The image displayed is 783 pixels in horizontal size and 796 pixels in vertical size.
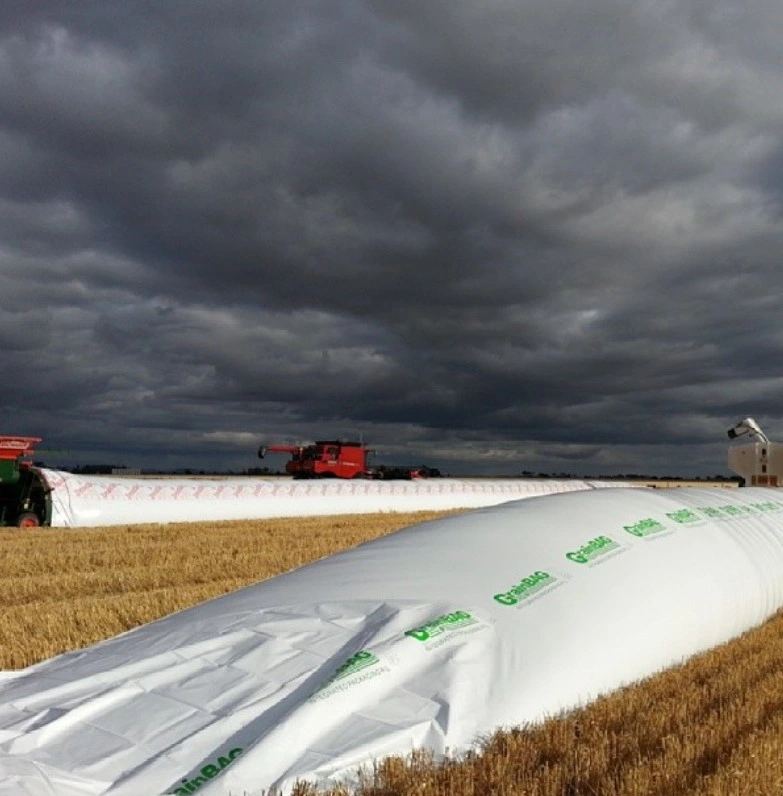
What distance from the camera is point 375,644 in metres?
3.93

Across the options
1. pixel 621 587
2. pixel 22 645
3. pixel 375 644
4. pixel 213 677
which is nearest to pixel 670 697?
pixel 621 587

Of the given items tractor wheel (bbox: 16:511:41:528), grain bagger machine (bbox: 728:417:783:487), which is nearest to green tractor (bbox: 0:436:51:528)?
tractor wheel (bbox: 16:511:41:528)

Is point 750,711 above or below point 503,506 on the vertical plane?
below

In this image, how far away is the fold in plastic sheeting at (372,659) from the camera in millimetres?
3320

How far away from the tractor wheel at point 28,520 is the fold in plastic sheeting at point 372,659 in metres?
15.6

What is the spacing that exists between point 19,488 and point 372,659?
18.4 meters

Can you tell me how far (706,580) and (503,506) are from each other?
63.4 inches

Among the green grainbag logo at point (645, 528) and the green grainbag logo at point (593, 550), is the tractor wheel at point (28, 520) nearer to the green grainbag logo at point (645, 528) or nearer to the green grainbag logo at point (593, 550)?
the green grainbag logo at point (645, 528)

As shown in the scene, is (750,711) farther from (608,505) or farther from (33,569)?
(33,569)

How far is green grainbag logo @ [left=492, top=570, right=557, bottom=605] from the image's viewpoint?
181 inches

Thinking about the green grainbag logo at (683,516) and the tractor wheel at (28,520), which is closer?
the green grainbag logo at (683,516)

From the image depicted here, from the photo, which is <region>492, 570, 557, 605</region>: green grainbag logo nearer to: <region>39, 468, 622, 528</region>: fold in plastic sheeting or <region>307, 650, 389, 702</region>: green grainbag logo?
<region>307, 650, 389, 702</region>: green grainbag logo

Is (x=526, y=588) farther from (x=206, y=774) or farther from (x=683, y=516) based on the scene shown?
(x=683, y=516)

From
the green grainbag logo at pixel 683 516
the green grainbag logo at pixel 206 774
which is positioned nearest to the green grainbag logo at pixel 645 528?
the green grainbag logo at pixel 683 516
